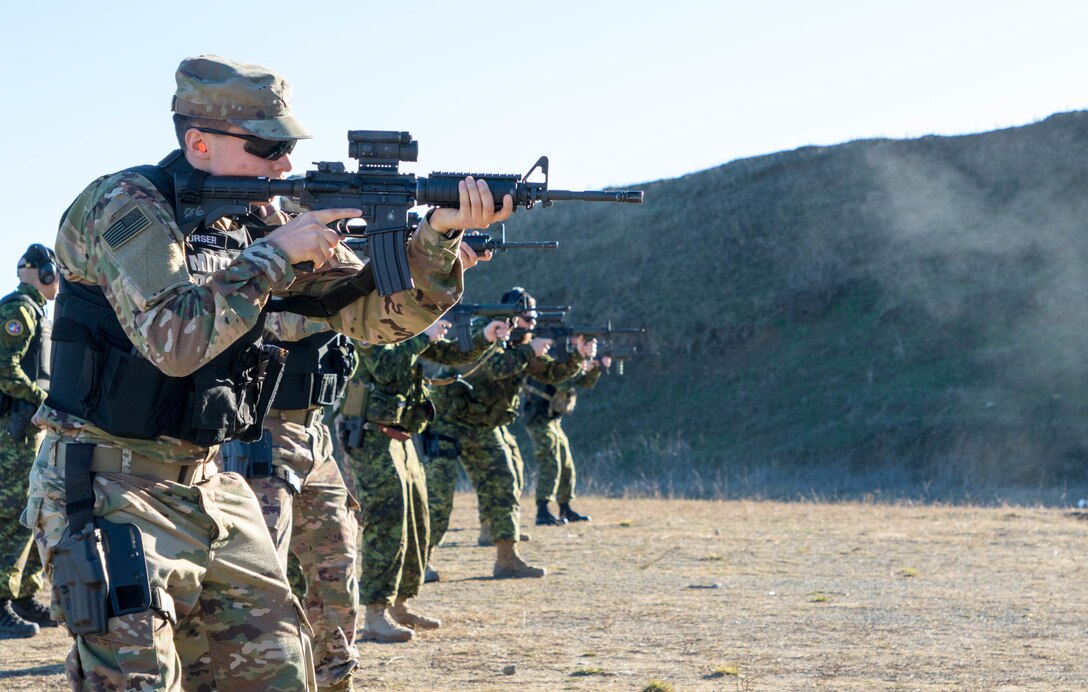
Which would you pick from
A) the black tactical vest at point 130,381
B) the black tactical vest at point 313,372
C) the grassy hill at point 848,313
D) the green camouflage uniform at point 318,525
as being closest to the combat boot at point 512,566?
the black tactical vest at point 313,372

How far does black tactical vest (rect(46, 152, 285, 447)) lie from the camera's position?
3793 millimetres

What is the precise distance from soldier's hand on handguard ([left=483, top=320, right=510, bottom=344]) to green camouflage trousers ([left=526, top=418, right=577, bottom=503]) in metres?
5.79

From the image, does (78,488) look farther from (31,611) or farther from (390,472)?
(31,611)

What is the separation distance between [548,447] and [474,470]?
430cm

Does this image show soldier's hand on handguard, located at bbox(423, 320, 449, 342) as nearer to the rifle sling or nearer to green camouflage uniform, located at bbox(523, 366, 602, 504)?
the rifle sling

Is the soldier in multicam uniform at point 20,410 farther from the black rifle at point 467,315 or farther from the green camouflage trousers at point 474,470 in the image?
the green camouflage trousers at point 474,470

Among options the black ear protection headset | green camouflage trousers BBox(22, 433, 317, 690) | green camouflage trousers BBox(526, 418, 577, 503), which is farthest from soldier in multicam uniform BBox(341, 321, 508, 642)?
green camouflage trousers BBox(526, 418, 577, 503)

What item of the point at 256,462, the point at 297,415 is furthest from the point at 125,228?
the point at 297,415

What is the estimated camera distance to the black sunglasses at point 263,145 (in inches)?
163

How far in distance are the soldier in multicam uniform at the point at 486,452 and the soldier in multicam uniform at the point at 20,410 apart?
369 cm

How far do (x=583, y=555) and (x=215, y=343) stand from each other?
9.91 m

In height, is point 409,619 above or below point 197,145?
below

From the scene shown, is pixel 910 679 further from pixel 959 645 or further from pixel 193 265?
pixel 193 265

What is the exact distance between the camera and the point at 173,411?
3840 mm
